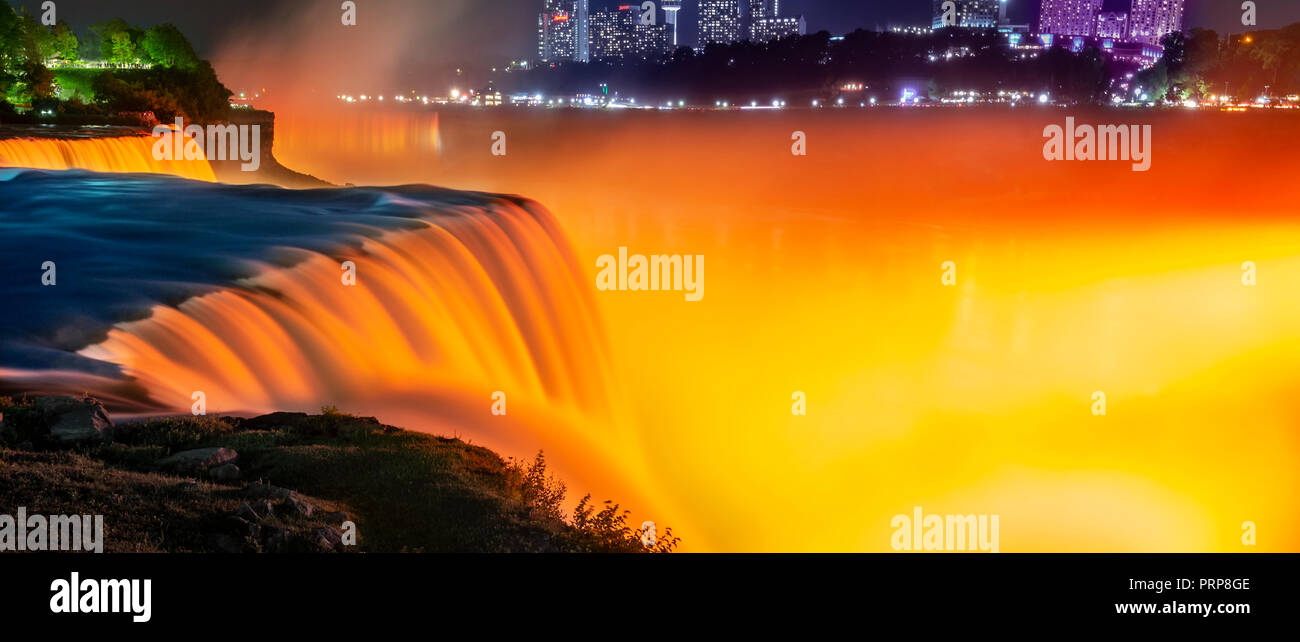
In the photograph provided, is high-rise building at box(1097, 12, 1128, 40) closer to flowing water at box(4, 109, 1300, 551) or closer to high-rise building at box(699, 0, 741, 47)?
high-rise building at box(699, 0, 741, 47)

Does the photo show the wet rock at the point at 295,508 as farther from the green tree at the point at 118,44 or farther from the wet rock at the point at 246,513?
the green tree at the point at 118,44

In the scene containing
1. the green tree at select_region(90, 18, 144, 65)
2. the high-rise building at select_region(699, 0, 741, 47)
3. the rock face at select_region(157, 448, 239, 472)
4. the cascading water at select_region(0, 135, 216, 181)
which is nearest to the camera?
the rock face at select_region(157, 448, 239, 472)

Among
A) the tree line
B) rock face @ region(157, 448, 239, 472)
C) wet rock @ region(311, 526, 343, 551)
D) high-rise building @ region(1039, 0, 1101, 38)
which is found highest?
high-rise building @ region(1039, 0, 1101, 38)

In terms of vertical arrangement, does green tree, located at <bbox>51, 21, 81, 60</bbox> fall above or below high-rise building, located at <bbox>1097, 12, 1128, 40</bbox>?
below

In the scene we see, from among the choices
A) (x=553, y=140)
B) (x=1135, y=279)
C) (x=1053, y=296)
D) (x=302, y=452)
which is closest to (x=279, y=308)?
(x=302, y=452)

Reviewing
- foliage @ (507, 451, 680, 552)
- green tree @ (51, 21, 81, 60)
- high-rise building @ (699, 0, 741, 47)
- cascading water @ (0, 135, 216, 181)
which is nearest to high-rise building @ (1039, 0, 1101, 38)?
high-rise building @ (699, 0, 741, 47)

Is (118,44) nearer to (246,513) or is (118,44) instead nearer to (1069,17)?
(246,513)

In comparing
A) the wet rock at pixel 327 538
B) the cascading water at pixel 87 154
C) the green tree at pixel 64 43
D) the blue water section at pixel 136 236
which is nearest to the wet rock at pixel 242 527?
the wet rock at pixel 327 538
